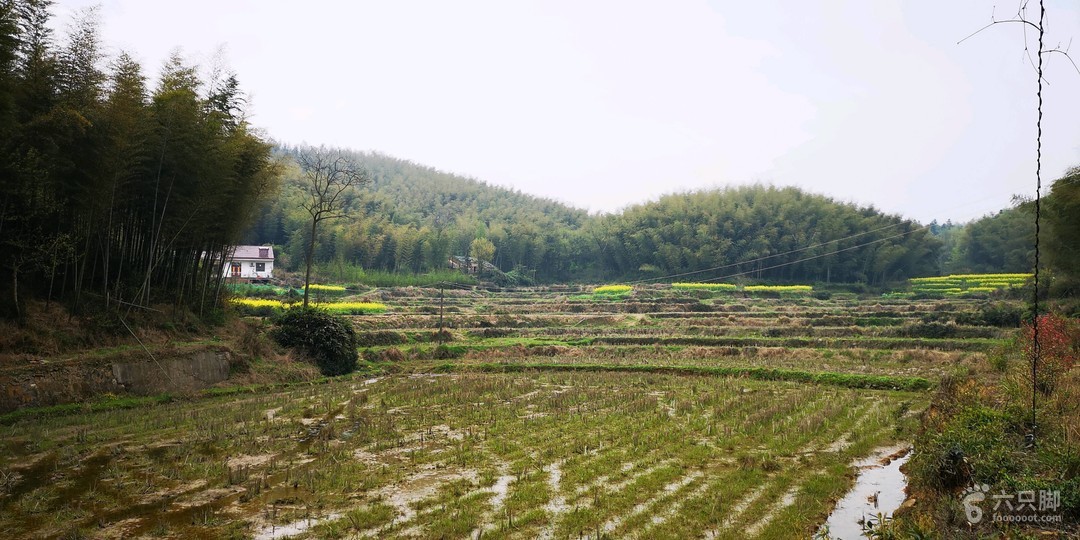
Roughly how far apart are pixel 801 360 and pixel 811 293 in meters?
26.0

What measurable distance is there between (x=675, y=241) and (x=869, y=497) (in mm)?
48718

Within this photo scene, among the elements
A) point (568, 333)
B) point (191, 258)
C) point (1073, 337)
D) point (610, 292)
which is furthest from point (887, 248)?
point (191, 258)

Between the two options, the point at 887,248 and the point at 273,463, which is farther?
the point at 887,248

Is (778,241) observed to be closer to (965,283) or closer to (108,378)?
(965,283)

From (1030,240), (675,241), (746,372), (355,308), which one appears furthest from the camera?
(675,241)

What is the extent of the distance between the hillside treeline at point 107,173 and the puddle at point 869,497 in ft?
44.5

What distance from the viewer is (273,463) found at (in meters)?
8.38

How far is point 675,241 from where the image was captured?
181 ft

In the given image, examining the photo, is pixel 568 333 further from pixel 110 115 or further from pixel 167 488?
pixel 167 488

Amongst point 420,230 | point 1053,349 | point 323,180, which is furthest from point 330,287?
point 1053,349

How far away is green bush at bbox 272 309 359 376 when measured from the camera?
63.9ft

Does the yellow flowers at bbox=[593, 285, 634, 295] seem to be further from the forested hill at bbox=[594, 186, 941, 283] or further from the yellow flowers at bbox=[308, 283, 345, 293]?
the yellow flowers at bbox=[308, 283, 345, 293]

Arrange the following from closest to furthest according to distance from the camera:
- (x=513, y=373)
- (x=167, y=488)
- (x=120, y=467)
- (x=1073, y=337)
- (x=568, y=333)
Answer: (x=167, y=488) → (x=120, y=467) → (x=1073, y=337) → (x=513, y=373) → (x=568, y=333)
